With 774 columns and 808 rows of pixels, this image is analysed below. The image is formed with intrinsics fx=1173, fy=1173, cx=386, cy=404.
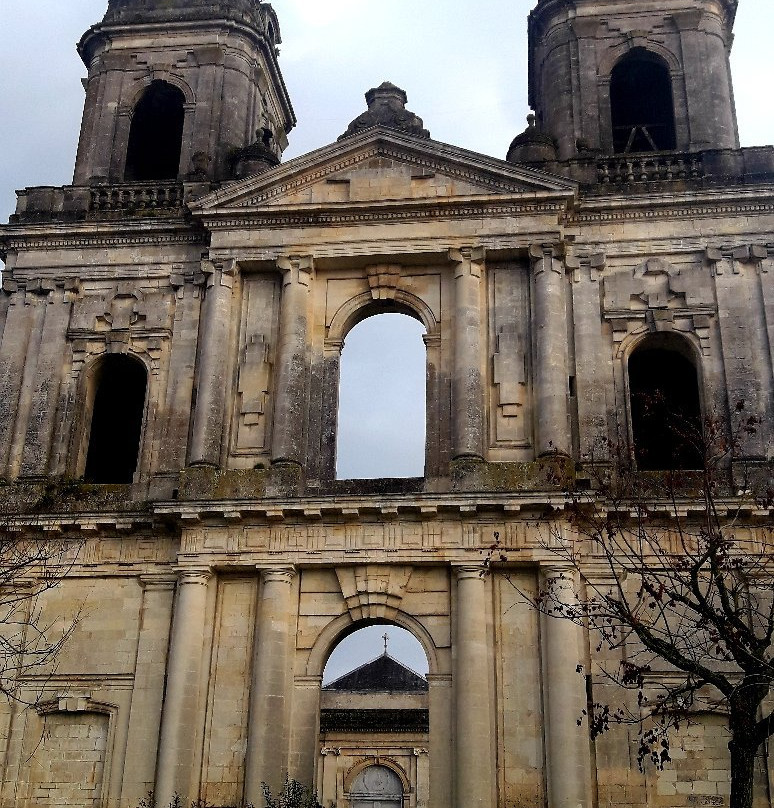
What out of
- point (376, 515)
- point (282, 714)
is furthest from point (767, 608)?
point (282, 714)

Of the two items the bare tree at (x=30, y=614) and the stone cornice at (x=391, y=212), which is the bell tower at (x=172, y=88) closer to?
the stone cornice at (x=391, y=212)

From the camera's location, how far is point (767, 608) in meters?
17.7

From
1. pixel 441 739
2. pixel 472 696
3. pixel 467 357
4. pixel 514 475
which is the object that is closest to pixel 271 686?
pixel 441 739

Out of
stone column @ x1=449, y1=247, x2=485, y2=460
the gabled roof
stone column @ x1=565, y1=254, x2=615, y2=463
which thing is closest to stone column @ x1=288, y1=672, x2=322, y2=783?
stone column @ x1=449, y1=247, x2=485, y2=460

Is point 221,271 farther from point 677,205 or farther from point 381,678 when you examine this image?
point 381,678

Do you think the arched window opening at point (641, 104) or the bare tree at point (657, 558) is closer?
the bare tree at point (657, 558)

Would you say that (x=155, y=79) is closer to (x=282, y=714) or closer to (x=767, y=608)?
(x=282, y=714)

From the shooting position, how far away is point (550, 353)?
19.2m

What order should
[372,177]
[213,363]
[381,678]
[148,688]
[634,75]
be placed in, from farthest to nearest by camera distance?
1. [381,678]
2. [634,75]
3. [372,177]
4. [213,363]
5. [148,688]

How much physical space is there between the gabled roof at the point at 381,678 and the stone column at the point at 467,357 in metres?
16.8

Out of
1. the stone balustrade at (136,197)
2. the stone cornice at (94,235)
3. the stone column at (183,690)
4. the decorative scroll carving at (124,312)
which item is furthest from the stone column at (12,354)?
the stone column at (183,690)

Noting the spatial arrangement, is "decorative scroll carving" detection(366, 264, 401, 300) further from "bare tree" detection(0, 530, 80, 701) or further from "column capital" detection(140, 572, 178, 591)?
"bare tree" detection(0, 530, 80, 701)

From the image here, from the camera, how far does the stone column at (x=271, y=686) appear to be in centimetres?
1711

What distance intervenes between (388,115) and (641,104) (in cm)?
576
